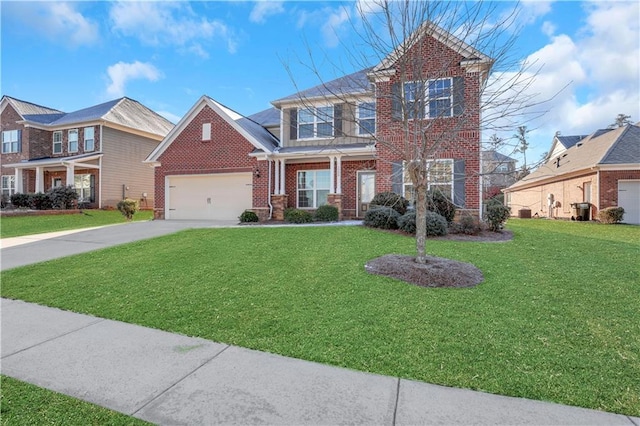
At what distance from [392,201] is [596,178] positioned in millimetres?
13832

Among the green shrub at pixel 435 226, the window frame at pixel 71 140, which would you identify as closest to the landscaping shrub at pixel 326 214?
the green shrub at pixel 435 226

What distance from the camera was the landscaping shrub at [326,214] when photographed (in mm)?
13195

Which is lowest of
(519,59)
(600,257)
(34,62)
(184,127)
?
(600,257)

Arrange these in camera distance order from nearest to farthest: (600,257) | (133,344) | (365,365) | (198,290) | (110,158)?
(365,365) → (133,344) → (198,290) → (600,257) → (110,158)

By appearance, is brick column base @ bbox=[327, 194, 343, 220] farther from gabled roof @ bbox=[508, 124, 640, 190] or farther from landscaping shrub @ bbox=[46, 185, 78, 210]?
landscaping shrub @ bbox=[46, 185, 78, 210]

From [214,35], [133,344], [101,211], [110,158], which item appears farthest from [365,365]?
[110,158]

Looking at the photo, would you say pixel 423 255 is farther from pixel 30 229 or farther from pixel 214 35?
pixel 30 229

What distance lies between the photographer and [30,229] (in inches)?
522

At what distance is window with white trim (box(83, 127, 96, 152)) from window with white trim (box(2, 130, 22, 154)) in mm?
5791

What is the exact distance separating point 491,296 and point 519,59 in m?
4.46

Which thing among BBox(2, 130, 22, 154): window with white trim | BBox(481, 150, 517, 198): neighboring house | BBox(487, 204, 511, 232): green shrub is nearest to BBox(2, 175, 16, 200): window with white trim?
BBox(2, 130, 22, 154): window with white trim

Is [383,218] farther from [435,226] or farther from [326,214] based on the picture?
[326,214]

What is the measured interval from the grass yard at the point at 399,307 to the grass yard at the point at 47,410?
4.46ft

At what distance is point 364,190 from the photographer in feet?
49.0
